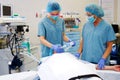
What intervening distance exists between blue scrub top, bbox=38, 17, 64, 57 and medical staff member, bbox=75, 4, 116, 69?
0.37m

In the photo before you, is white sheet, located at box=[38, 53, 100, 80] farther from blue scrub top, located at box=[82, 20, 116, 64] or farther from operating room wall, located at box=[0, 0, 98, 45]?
operating room wall, located at box=[0, 0, 98, 45]

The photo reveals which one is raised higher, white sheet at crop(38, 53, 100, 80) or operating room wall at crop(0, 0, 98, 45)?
operating room wall at crop(0, 0, 98, 45)

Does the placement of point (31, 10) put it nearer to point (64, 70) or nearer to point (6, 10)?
point (6, 10)

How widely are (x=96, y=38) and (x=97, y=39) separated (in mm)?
16

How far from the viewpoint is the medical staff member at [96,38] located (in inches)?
92.0

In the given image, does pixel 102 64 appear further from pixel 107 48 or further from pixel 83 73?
pixel 83 73

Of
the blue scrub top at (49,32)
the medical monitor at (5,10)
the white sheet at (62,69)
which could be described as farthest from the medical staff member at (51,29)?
the white sheet at (62,69)

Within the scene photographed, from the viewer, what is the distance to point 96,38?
235cm

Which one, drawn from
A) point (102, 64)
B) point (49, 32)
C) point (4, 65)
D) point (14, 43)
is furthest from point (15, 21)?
point (102, 64)

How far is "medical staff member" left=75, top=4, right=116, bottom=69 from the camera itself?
2.34 meters

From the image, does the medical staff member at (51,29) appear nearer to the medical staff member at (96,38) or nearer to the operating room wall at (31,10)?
the medical staff member at (96,38)

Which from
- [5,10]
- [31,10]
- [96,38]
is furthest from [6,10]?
[96,38]

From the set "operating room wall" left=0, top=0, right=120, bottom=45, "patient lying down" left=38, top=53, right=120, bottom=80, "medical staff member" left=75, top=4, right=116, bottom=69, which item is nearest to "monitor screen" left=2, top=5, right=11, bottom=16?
"operating room wall" left=0, top=0, right=120, bottom=45

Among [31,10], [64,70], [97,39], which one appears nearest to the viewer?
[64,70]
